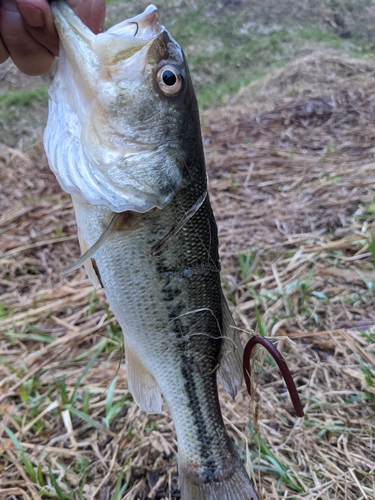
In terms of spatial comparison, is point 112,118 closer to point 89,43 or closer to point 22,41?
point 89,43

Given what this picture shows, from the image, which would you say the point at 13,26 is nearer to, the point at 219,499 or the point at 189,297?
the point at 189,297

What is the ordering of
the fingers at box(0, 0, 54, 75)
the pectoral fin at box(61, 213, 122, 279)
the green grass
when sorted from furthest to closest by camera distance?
the green grass < the fingers at box(0, 0, 54, 75) < the pectoral fin at box(61, 213, 122, 279)

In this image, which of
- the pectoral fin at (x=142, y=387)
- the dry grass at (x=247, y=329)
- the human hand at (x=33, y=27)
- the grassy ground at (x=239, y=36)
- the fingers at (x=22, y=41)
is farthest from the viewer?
the grassy ground at (x=239, y=36)

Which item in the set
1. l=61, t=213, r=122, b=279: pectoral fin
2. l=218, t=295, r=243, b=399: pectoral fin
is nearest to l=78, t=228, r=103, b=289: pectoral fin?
l=61, t=213, r=122, b=279: pectoral fin

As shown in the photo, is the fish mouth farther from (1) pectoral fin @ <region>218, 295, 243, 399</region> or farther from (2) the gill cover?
(1) pectoral fin @ <region>218, 295, 243, 399</region>

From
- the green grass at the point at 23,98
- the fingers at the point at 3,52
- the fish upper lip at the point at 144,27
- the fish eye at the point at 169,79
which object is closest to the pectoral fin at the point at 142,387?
the fish eye at the point at 169,79

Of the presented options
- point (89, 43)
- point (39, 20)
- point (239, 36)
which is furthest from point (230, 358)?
point (239, 36)

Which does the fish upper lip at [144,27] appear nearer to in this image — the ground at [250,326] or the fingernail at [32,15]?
the fingernail at [32,15]
